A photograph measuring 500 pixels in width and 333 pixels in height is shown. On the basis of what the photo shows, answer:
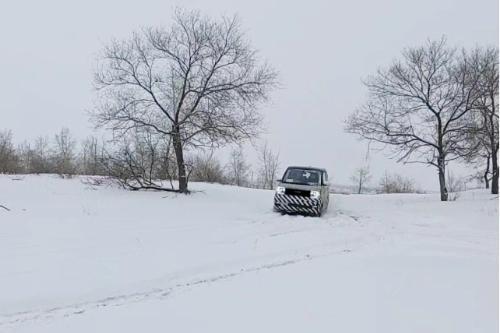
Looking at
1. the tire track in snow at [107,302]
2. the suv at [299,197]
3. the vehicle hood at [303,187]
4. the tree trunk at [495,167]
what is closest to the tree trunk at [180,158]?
the suv at [299,197]

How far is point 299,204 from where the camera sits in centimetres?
1694

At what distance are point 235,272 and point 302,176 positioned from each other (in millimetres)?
10172

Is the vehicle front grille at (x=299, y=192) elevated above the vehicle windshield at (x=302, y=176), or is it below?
below

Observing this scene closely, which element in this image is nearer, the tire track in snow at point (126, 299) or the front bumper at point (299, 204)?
the tire track in snow at point (126, 299)

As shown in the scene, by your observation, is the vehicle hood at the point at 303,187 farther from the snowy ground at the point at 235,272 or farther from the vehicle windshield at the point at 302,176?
the snowy ground at the point at 235,272

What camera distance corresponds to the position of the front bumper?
55.3 feet

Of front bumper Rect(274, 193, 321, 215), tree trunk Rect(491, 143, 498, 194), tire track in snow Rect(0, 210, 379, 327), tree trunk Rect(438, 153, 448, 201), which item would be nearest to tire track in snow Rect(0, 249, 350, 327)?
tire track in snow Rect(0, 210, 379, 327)

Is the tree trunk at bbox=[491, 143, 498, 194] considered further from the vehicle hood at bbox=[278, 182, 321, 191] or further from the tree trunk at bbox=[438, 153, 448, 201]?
the vehicle hood at bbox=[278, 182, 321, 191]

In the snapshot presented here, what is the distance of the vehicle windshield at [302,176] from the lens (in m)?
18.4

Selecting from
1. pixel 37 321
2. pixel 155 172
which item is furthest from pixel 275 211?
pixel 37 321

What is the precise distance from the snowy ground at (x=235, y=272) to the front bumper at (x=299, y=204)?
632mm

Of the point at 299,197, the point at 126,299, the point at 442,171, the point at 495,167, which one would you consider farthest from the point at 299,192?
the point at 495,167

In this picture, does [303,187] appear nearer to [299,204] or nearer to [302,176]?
[299,204]

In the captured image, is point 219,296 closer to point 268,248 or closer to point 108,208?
point 268,248
